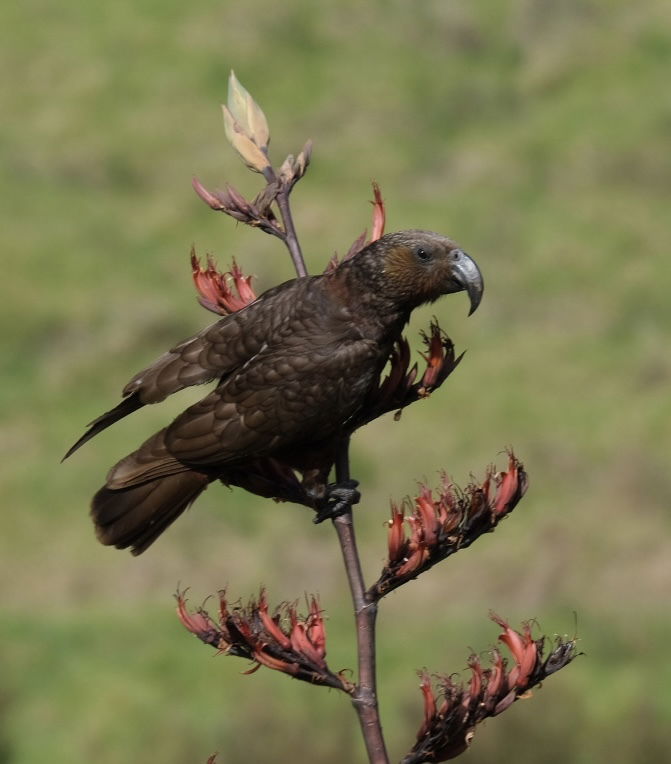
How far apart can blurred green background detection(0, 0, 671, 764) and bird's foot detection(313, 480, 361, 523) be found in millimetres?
13316

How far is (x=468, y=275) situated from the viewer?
6191 millimetres

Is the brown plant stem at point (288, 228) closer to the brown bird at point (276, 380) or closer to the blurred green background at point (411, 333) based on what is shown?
the brown bird at point (276, 380)

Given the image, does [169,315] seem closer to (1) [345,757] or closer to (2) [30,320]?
(2) [30,320]

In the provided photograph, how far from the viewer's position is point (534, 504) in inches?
1013

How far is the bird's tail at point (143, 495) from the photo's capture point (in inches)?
245

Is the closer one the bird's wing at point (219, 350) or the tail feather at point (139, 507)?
the bird's wing at point (219, 350)

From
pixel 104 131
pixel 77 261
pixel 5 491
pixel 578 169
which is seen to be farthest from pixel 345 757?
pixel 104 131

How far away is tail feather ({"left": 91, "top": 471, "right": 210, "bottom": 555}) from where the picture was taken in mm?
6289

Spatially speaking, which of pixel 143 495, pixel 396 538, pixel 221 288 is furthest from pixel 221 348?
pixel 396 538

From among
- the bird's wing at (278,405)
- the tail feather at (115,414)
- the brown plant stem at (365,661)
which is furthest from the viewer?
the tail feather at (115,414)

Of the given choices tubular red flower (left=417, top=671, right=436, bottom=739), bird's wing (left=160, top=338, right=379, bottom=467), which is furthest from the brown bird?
tubular red flower (left=417, top=671, right=436, bottom=739)

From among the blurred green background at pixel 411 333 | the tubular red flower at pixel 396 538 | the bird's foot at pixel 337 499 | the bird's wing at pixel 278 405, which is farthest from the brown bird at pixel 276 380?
the blurred green background at pixel 411 333

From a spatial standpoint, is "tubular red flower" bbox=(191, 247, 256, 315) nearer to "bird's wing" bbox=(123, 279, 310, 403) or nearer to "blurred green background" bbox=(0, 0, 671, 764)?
"bird's wing" bbox=(123, 279, 310, 403)

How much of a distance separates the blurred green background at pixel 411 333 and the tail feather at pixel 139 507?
41.9 feet
